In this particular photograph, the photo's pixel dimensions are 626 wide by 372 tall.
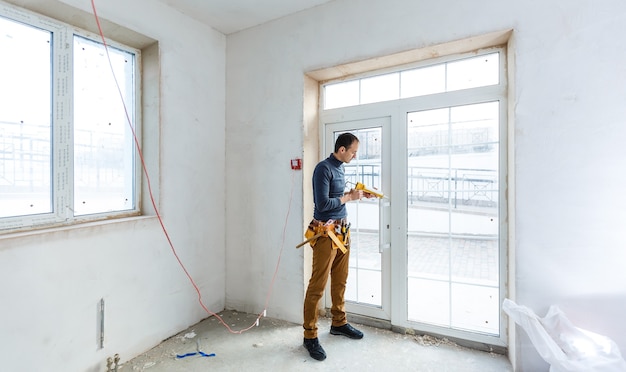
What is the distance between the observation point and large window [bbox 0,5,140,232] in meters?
1.77

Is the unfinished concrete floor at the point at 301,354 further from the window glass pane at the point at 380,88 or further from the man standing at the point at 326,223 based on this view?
the window glass pane at the point at 380,88

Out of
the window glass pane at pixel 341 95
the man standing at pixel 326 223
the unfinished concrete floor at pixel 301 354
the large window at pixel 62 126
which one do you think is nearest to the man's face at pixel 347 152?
the man standing at pixel 326 223

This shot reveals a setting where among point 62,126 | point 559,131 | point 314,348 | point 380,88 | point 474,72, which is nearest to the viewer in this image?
point 559,131

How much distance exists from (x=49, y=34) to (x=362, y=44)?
2.09m

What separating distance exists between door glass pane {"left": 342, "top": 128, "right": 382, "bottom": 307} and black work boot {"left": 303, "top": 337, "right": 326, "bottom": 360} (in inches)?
24.4

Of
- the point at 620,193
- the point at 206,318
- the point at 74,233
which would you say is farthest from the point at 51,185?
the point at 620,193

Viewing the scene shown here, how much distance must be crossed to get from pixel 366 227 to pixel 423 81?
125 cm

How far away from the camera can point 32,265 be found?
1676mm

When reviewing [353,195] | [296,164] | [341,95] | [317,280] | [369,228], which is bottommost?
[317,280]

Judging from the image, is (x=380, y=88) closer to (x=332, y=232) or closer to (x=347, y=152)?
(x=347, y=152)

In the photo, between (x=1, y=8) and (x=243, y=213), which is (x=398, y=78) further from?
(x=1, y=8)

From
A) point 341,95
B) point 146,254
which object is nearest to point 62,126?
point 146,254

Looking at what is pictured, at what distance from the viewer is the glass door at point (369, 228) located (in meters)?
2.46

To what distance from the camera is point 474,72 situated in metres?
2.17
